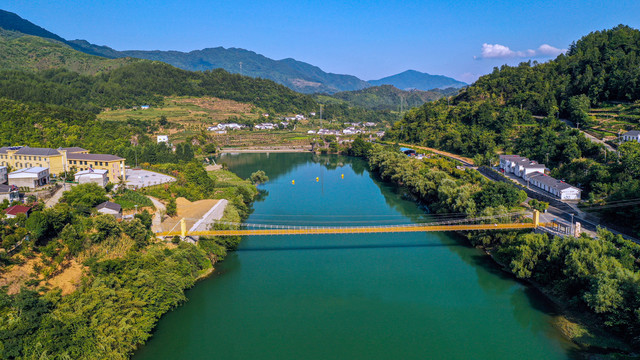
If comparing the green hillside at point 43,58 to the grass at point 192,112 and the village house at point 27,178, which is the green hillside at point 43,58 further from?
the village house at point 27,178

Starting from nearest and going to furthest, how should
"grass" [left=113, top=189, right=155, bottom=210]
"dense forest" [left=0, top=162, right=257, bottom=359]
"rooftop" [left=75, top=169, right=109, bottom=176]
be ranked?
1. "dense forest" [left=0, top=162, right=257, bottom=359]
2. "grass" [left=113, top=189, right=155, bottom=210]
3. "rooftop" [left=75, top=169, right=109, bottom=176]

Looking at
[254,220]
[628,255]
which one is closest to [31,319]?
[254,220]

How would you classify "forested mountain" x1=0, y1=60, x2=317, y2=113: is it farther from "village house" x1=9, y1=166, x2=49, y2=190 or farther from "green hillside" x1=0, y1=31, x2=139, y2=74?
"village house" x1=9, y1=166, x2=49, y2=190

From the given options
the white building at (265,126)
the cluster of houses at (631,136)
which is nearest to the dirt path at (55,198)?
the cluster of houses at (631,136)

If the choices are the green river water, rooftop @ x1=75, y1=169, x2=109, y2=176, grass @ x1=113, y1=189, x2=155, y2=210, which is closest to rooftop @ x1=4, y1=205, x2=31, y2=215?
grass @ x1=113, y1=189, x2=155, y2=210

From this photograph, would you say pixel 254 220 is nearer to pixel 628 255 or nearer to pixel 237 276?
pixel 237 276
